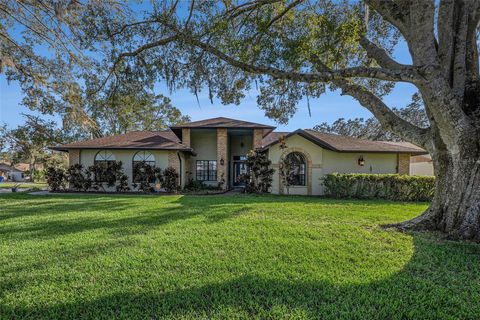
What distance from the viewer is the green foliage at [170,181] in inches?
593

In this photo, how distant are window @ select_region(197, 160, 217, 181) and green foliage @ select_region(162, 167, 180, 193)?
3.89m

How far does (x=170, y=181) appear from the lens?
15.1 meters

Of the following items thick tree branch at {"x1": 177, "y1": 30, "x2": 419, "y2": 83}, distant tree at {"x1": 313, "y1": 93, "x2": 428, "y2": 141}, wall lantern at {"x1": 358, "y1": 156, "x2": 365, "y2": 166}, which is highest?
distant tree at {"x1": 313, "y1": 93, "x2": 428, "y2": 141}

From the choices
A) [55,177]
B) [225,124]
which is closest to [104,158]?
[55,177]

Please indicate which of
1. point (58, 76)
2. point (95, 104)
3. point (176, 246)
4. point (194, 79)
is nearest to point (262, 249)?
point (176, 246)

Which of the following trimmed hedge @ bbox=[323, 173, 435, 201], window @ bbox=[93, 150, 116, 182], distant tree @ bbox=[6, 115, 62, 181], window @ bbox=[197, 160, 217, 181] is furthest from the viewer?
distant tree @ bbox=[6, 115, 62, 181]

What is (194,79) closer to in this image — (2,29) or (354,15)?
(354,15)

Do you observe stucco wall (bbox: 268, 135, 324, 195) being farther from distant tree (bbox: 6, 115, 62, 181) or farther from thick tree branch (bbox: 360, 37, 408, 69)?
distant tree (bbox: 6, 115, 62, 181)

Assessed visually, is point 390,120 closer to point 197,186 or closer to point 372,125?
point 197,186

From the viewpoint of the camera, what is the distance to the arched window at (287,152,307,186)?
15141mm

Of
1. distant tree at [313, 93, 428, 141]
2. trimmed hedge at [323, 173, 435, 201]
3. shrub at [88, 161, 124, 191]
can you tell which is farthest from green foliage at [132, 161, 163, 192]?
distant tree at [313, 93, 428, 141]

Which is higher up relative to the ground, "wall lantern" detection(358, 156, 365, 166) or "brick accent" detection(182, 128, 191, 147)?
"brick accent" detection(182, 128, 191, 147)

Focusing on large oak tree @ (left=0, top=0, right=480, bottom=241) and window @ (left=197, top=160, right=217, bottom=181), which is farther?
window @ (left=197, top=160, right=217, bottom=181)

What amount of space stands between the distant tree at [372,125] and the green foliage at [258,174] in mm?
24633
